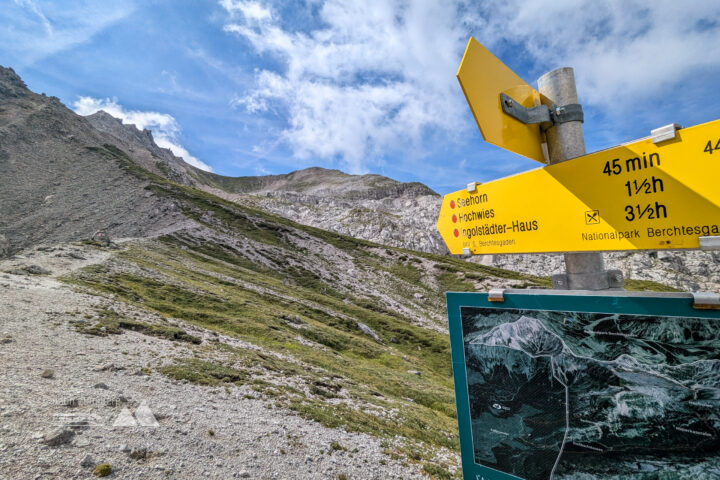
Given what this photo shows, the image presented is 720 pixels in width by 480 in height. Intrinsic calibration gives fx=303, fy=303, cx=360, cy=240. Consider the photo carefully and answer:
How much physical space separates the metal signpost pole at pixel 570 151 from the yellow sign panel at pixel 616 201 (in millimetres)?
270

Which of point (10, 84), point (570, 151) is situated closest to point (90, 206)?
point (570, 151)

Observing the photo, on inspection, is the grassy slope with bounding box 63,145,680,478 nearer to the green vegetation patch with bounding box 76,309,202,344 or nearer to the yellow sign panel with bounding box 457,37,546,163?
the green vegetation patch with bounding box 76,309,202,344

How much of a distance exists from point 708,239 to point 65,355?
16.5 meters

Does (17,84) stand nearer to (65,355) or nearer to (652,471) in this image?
(65,355)

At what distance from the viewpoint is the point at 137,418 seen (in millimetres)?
8148

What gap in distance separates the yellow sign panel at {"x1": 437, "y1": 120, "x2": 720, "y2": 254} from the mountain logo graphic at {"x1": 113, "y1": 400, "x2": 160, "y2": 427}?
31.3 ft

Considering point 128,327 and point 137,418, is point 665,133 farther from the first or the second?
point 128,327

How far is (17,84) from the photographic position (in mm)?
130375

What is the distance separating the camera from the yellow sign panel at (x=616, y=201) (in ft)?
8.52

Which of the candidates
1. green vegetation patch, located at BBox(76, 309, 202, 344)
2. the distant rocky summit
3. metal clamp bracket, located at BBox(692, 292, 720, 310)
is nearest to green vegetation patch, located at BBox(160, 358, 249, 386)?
green vegetation patch, located at BBox(76, 309, 202, 344)

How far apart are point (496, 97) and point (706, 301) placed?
2.68 metres

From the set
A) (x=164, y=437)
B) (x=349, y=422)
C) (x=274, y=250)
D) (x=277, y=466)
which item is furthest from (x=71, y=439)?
(x=274, y=250)

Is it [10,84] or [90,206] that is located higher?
[10,84]

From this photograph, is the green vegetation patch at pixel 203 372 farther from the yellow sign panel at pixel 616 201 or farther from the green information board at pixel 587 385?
the yellow sign panel at pixel 616 201
